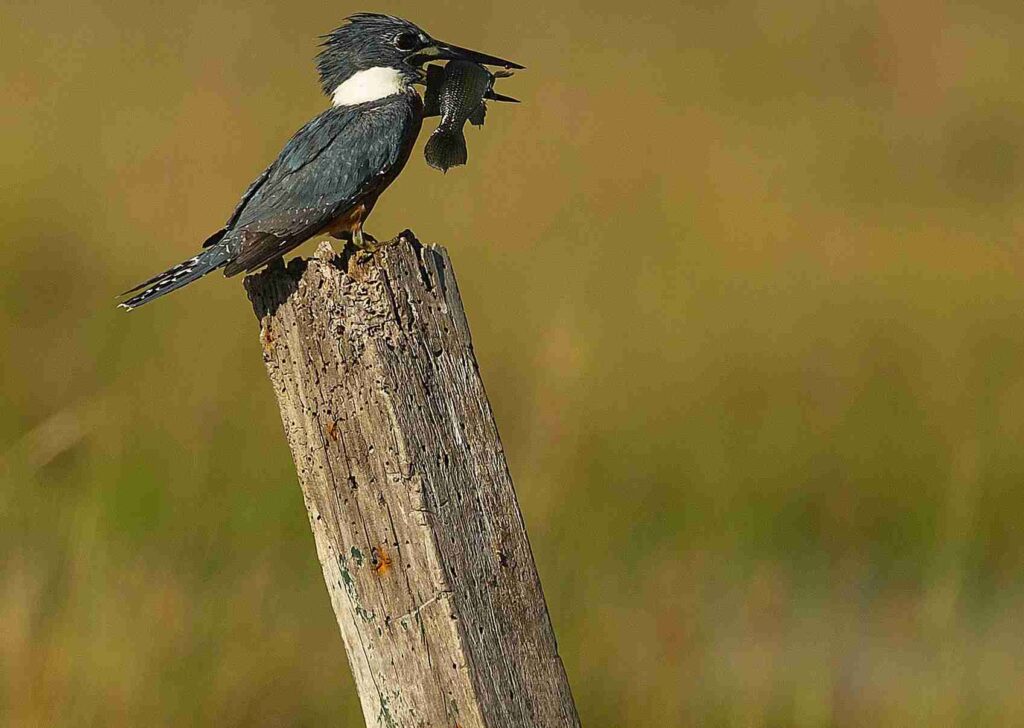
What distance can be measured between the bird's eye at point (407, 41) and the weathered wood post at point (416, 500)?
1.36m

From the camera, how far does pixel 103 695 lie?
342 cm

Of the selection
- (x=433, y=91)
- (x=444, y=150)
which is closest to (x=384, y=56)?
(x=433, y=91)

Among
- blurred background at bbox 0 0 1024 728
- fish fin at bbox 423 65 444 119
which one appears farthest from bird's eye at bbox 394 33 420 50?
blurred background at bbox 0 0 1024 728

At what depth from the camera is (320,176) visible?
286cm

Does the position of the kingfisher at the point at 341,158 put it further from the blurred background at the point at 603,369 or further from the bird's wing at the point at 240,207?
the blurred background at the point at 603,369

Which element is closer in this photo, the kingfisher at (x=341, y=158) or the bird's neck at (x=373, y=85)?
the kingfisher at (x=341, y=158)

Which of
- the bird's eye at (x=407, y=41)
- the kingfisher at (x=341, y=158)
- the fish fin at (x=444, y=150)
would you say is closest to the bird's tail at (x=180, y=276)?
the kingfisher at (x=341, y=158)

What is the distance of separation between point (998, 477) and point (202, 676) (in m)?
3.53

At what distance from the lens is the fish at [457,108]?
2658 mm

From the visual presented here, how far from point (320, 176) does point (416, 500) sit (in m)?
1.18

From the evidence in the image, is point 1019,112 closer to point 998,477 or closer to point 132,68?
point 998,477

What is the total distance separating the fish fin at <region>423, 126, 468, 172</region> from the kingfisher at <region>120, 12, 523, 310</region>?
19 centimetres

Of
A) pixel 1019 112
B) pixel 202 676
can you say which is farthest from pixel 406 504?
pixel 1019 112

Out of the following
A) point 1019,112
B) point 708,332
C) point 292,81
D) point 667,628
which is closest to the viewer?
point 667,628
